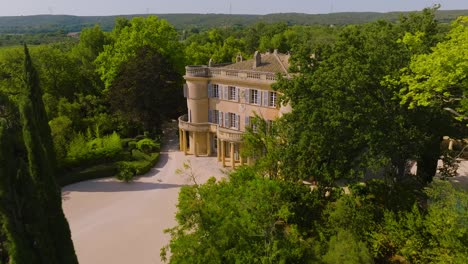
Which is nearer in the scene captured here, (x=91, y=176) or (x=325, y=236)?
(x=325, y=236)

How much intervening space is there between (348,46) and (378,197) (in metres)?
9.38

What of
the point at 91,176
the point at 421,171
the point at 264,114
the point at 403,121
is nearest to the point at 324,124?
the point at 403,121

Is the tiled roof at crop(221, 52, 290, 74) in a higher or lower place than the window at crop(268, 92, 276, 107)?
→ higher

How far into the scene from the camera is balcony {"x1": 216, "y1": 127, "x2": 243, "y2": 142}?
34562mm

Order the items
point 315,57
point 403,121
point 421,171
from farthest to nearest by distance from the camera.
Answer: point 421,171
point 315,57
point 403,121

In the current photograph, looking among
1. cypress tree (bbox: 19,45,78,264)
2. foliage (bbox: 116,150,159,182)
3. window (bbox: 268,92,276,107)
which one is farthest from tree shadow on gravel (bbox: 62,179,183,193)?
cypress tree (bbox: 19,45,78,264)

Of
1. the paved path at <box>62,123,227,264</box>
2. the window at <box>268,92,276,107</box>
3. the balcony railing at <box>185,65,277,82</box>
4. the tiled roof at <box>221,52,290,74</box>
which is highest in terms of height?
the tiled roof at <box>221,52,290,74</box>

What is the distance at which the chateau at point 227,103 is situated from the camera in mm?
34156

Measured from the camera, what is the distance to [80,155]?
3403cm

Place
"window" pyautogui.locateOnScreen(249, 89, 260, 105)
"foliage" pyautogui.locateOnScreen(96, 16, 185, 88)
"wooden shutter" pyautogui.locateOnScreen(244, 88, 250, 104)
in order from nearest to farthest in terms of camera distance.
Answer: "window" pyautogui.locateOnScreen(249, 89, 260, 105), "wooden shutter" pyautogui.locateOnScreen(244, 88, 250, 104), "foliage" pyautogui.locateOnScreen(96, 16, 185, 88)

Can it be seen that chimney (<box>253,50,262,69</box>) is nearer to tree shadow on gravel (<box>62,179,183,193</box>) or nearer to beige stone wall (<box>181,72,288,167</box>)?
beige stone wall (<box>181,72,288,167</box>)

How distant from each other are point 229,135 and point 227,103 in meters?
3.70

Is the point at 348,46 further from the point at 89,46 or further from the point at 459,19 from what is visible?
the point at 89,46

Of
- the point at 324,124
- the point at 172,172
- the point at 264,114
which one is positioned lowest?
the point at 172,172
